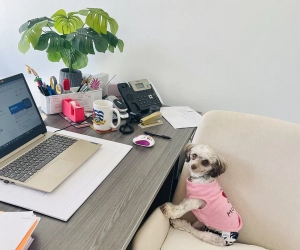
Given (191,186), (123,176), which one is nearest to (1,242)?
(123,176)

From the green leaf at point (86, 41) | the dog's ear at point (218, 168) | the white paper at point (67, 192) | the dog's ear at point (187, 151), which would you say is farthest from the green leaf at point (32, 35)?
the dog's ear at point (218, 168)

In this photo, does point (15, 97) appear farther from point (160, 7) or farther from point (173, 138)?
point (160, 7)

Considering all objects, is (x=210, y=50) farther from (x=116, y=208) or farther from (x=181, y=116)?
(x=116, y=208)

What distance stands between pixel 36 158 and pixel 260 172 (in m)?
0.79

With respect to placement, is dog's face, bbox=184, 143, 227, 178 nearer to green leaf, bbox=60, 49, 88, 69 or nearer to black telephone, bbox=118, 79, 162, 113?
black telephone, bbox=118, 79, 162, 113

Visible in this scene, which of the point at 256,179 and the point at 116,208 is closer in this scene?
the point at 116,208

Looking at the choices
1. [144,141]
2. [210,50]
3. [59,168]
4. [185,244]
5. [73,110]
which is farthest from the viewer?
[210,50]

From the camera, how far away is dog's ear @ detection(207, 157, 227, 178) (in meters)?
0.98

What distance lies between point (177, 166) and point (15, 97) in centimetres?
70

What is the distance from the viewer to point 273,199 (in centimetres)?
101

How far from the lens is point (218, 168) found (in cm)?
98

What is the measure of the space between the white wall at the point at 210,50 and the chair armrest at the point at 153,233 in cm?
80

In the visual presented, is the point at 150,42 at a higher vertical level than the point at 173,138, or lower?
higher

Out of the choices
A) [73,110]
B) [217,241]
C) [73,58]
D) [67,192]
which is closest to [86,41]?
[73,58]
